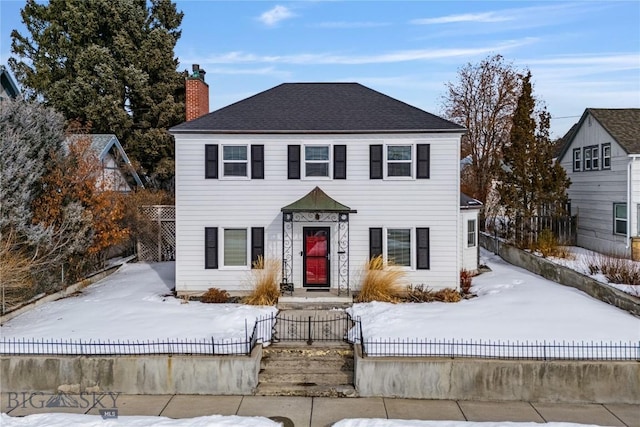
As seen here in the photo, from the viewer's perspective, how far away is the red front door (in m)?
17.0

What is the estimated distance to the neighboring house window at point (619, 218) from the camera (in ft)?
70.6

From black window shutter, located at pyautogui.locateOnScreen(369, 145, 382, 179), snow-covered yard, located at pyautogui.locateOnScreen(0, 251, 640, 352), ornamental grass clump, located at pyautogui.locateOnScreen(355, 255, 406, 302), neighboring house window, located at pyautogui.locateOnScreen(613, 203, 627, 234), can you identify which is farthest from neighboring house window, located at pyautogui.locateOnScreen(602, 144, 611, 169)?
ornamental grass clump, located at pyautogui.locateOnScreen(355, 255, 406, 302)

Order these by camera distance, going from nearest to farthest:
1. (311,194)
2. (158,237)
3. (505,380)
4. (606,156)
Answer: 1. (505,380)
2. (311,194)
3. (606,156)
4. (158,237)

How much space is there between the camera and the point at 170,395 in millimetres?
10398

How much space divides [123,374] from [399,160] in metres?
10.5

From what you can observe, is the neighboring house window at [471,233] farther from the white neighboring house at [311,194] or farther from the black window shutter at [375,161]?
the black window shutter at [375,161]

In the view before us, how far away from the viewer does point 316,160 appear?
16.9 m

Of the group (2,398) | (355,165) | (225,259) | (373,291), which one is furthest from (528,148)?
(2,398)

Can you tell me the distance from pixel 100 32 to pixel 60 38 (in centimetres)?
258

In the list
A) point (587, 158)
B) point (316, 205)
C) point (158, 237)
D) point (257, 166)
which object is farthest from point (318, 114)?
point (587, 158)

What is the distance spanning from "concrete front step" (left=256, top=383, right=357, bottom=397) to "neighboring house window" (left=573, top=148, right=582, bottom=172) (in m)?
20.8

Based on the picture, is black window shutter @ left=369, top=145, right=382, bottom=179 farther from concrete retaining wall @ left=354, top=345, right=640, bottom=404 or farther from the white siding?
concrete retaining wall @ left=354, top=345, right=640, bottom=404

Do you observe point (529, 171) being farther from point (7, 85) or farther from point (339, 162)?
point (7, 85)

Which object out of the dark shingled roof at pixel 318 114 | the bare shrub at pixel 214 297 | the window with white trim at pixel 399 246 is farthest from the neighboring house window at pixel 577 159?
the bare shrub at pixel 214 297
